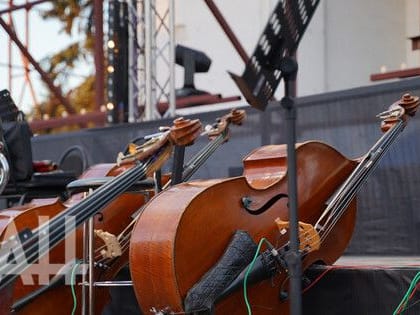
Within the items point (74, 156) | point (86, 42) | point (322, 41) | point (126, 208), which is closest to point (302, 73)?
point (322, 41)

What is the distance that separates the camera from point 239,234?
9.32ft

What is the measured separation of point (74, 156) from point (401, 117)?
2.90m

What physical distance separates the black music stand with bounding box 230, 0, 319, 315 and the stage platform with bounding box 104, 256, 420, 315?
29.8 inches

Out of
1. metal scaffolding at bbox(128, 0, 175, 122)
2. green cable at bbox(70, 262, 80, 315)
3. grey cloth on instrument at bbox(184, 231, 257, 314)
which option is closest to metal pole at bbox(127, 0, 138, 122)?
metal scaffolding at bbox(128, 0, 175, 122)

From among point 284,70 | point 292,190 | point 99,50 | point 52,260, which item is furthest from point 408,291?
point 99,50

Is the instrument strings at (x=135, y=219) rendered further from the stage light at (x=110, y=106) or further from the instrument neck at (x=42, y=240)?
the stage light at (x=110, y=106)

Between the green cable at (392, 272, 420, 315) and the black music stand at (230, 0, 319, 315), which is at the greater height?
the black music stand at (230, 0, 319, 315)

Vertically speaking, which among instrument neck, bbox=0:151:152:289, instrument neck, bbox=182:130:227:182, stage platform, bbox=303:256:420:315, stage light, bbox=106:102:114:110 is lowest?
stage platform, bbox=303:256:420:315

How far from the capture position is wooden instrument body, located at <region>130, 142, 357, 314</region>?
8.77 ft

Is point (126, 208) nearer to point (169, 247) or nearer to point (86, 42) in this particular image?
point (169, 247)

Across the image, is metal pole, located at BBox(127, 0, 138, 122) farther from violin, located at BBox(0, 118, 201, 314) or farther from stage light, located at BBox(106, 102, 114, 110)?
violin, located at BBox(0, 118, 201, 314)

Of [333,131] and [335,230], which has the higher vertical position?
[333,131]

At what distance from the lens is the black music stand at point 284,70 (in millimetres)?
2357

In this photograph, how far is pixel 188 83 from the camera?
19.2 ft
